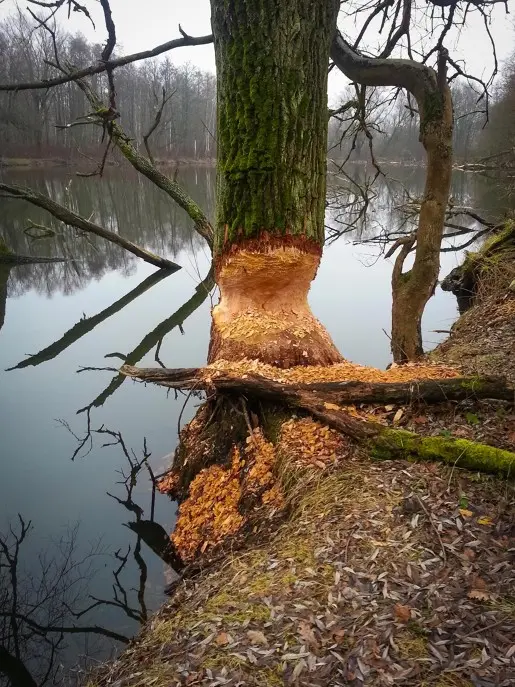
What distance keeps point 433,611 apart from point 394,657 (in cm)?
24

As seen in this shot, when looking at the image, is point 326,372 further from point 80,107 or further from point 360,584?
point 80,107

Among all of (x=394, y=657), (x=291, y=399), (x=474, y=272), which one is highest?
(x=474, y=272)

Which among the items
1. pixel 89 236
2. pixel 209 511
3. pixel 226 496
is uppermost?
pixel 89 236

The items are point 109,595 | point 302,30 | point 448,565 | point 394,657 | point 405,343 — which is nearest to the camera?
point 394,657

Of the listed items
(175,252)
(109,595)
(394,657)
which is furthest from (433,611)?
(175,252)

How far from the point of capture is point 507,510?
6.82ft

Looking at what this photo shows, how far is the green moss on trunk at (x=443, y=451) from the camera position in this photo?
226cm

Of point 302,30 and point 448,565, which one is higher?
point 302,30

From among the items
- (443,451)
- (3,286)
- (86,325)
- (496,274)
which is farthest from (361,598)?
(3,286)

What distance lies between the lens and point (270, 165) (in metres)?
3.10

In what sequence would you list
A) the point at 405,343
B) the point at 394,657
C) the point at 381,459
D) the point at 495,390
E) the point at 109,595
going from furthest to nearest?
the point at 405,343 < the point at 109,595 < the point at 495,390 < the point at 381,459 < the point at 394,657

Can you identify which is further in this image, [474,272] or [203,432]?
[474,272]

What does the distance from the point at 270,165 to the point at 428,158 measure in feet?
6.86

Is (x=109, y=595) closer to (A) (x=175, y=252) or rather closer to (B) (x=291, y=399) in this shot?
(B) (x=291, y=399)
